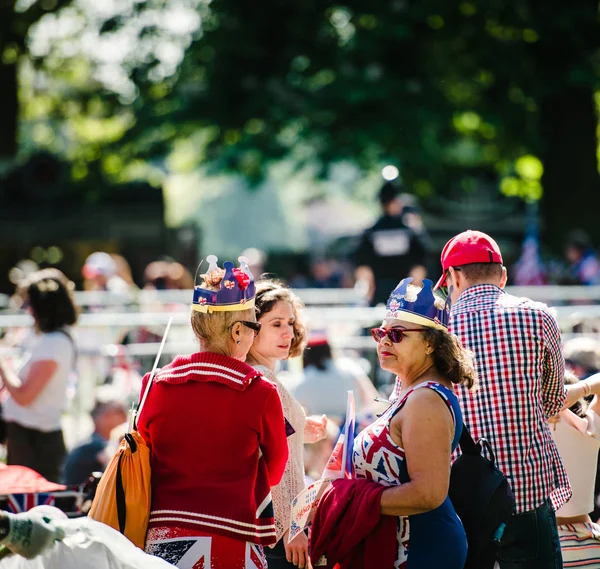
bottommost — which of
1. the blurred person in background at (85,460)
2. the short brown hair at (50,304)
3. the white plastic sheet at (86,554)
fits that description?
the white plastic sheet at (86,554)

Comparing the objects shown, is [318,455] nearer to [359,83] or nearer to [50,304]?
[50,304]

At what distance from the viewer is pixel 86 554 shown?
2732 mm

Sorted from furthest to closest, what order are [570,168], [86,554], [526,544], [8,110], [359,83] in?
[8,110], [570,168], [359,83], [526,544], [86,554]

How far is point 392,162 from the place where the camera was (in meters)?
17.0

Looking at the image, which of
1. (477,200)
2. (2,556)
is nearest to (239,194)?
(477,200)

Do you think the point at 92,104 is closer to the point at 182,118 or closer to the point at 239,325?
the point at 182,118

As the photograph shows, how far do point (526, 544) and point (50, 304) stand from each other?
137 inches

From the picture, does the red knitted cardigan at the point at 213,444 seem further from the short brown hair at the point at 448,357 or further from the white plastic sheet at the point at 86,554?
the short brown hair at the point at 448,357

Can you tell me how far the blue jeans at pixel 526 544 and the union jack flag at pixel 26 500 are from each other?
2.18 metres

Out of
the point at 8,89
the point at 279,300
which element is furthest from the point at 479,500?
the point at 8,89

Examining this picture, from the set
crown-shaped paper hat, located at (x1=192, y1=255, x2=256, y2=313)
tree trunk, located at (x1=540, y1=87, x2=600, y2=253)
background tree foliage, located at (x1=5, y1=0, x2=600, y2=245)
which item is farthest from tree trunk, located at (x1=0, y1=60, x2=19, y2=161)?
crown-shaped paper hat, located at (x1=192, y1=255, x2=256, y2=313)

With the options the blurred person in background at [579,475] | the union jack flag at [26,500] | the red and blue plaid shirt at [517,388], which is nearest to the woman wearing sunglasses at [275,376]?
the red and blue plaid shirt at [517,388]

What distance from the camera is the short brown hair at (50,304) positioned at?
241 inches

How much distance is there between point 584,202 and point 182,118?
7923 mm
